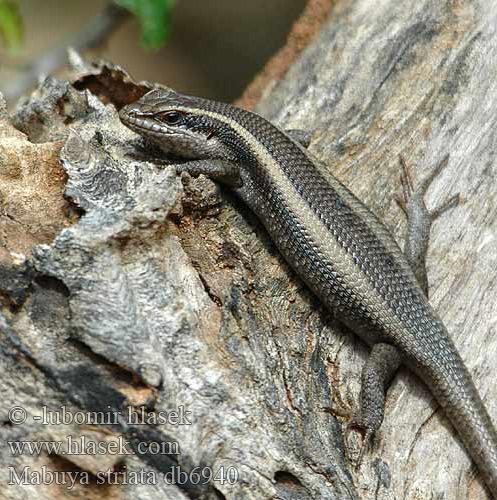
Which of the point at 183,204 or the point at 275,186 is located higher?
the point at 275,186

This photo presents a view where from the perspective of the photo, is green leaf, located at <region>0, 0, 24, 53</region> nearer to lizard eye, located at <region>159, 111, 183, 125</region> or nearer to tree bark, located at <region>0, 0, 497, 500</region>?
tree bark, located at <region>0, 0, 497, 500</region>

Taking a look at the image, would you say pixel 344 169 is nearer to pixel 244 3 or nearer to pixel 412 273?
pixel 412 273

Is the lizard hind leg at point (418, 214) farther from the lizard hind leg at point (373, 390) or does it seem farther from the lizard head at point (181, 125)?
the lizard head at point (181, 125)

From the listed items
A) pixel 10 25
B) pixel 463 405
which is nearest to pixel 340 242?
pixel 463 405

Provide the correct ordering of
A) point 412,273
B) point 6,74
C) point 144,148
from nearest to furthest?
1. point 412,273
2. point 144,148
3. point 6,74

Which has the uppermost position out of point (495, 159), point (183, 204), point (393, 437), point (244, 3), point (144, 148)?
point (244, 3)

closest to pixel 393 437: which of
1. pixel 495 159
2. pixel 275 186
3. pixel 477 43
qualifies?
pixel 275 186

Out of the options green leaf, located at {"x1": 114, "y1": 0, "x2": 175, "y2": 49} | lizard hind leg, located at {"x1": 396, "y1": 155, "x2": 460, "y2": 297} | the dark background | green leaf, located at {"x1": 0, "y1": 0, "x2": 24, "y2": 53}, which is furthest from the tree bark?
the dark background

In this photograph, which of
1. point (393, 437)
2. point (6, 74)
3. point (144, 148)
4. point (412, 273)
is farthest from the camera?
point (6, 74)
